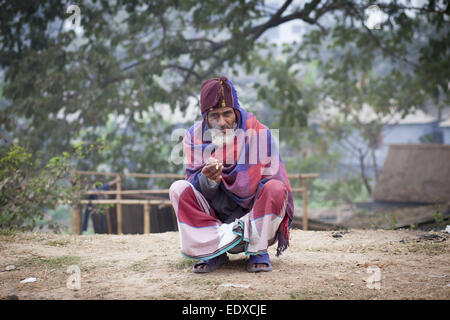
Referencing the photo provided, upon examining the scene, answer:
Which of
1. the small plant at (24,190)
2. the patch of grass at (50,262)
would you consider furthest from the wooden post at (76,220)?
the patch of grass at (50,262)

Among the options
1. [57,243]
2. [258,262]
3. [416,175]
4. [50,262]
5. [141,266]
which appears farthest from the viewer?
[416,175]

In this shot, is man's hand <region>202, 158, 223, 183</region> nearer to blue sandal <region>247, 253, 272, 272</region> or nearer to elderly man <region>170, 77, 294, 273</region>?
elderly man <region>170, 77, 294, 273</region>

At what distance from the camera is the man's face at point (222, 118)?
3.23m

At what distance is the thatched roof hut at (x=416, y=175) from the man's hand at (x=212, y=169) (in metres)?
8.16

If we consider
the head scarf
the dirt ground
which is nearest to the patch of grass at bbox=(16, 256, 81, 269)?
the dirt ground

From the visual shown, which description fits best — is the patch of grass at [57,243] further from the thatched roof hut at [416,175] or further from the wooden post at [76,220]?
the thatched roof hut at [416,175]

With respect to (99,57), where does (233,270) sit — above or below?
below

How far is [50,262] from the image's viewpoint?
11.8ft

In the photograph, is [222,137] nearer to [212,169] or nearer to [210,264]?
[212,169]

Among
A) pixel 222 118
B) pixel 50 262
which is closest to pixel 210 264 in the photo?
pixel 222 118

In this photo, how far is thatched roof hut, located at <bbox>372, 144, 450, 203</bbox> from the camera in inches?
389

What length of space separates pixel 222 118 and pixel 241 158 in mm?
339

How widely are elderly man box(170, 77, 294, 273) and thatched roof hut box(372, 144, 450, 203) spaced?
7764mm
